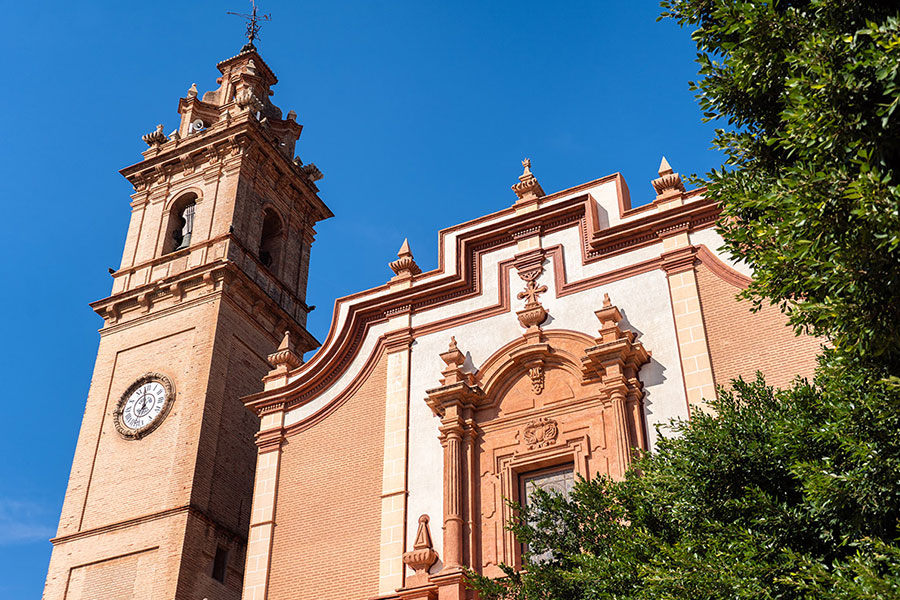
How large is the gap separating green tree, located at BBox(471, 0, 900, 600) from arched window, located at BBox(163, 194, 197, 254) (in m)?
22.7

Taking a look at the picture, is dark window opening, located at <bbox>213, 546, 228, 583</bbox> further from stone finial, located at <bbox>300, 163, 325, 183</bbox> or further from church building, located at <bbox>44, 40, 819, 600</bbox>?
stone finial, located at <bbox>300, 163, 325, 183</bbox>

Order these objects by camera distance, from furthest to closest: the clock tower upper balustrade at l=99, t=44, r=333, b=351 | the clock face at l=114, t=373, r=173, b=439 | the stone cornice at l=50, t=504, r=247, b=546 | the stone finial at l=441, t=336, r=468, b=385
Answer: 1. the clock tower upper balustrade at l=99, t=44, r=333, b=351
2. the clock face at l=114, t=373, r=173, b=439
3. the stone cornice at l=50, t=504, r=247, b=546
4. the stone finial at l=441, t=336, r=468, b=385

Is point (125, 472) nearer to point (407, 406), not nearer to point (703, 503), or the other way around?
point (407, 406)

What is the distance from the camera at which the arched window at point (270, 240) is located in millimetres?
33812

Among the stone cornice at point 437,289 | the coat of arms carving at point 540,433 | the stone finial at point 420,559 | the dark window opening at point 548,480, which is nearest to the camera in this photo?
the stone finial at point 420,559

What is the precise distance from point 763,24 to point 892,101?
1.71 meters

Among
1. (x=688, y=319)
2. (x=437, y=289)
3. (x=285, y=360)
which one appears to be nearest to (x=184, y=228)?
(x=285, y=360)

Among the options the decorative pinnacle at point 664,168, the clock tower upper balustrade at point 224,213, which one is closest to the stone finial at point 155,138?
the clock tower upper balustrade at point 224,213

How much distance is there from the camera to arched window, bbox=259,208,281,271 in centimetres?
3381

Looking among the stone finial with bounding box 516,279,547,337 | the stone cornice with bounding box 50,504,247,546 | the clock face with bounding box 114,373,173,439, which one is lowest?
the stone cornice with bounding box 50,504,247,546

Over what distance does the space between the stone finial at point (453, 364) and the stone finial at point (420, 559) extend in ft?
10.8

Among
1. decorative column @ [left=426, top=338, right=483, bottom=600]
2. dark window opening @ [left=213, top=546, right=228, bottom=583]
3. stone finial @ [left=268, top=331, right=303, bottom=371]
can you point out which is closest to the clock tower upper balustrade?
stone finial @ [left=268, top=331, right=303, bottom=371]

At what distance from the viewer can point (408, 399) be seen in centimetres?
2108

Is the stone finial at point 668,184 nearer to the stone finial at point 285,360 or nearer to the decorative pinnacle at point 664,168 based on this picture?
the decorative pinnacle at point 664,168
